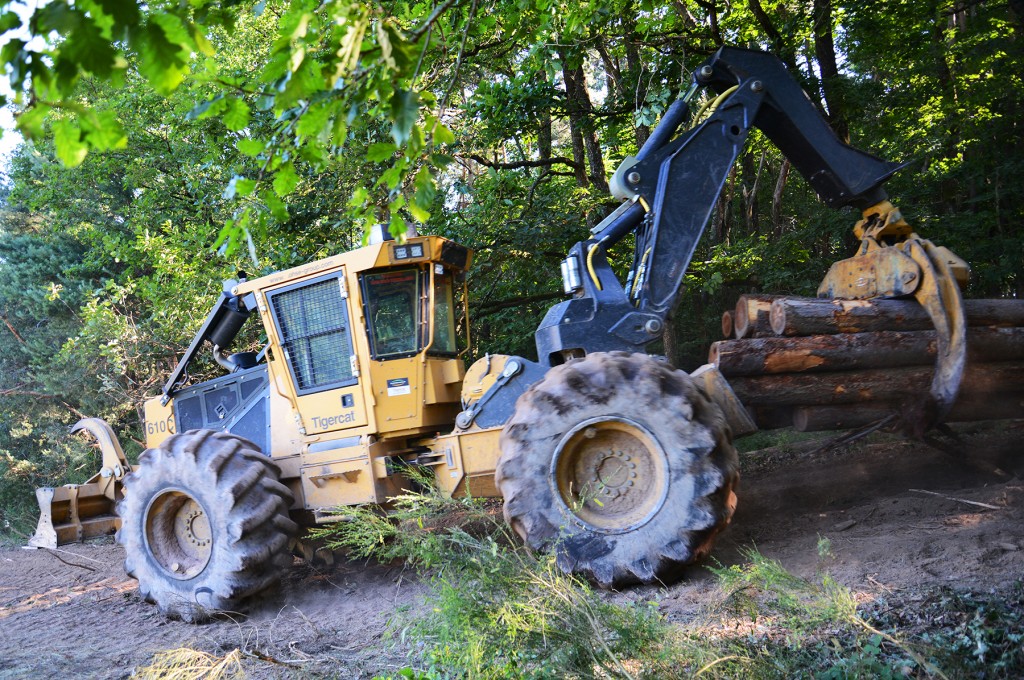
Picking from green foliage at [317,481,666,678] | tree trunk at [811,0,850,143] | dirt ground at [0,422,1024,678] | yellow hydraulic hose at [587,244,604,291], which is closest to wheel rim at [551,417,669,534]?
dirt ground at [0,422,1024,678]

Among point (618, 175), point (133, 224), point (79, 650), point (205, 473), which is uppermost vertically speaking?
point (133, 224)

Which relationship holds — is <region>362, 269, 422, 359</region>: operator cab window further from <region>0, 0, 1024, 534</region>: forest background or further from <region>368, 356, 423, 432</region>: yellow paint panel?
<region>0, 0, 1024, 534</region>: forest background

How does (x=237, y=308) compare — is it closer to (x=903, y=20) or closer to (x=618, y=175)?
(x=618, y=175)

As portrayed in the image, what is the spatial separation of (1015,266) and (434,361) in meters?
7.69

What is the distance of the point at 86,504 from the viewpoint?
9.52 metres

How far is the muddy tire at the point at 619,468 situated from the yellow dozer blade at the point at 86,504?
5.45 meters

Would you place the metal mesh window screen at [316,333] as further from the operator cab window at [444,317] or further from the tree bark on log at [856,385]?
the tree bark on log at [856,385]

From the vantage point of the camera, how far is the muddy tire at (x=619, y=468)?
17.9 ft

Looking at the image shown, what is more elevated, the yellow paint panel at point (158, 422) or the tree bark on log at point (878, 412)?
the yellow paint panel at point (158, 422)

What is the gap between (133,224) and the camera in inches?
558

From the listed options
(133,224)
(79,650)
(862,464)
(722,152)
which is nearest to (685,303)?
(862,464)

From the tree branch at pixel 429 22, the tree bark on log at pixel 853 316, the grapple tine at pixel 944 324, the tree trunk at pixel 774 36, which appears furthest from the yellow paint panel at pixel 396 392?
the tree trunk at pixel 774 36

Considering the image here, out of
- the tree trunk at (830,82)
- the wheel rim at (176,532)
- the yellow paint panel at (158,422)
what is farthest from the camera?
the tree trunk at (830,82)

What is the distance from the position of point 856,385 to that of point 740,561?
161 centimetres
